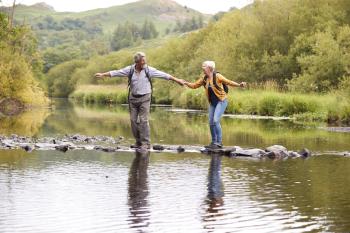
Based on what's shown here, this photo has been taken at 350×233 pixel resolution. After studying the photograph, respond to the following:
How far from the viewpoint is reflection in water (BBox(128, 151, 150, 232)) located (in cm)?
873

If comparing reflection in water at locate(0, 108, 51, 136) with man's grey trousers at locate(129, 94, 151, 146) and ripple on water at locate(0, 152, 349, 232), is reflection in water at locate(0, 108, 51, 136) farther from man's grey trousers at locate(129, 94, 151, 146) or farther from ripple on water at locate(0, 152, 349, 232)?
ripple on water at locate(0, 152, 349, 232)

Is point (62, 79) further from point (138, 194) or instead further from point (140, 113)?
point (138, 194)

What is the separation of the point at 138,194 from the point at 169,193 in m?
0.50

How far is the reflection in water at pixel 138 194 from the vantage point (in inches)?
344

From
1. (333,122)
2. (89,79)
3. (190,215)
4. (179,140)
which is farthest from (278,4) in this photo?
(89,79)

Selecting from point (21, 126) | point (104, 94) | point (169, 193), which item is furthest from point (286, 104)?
point (104, 94)

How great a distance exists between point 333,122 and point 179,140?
13.2 metres

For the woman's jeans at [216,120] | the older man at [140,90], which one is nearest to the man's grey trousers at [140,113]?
the older man at [140,90]

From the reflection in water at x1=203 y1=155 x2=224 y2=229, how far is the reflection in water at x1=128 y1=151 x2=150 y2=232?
790 mm

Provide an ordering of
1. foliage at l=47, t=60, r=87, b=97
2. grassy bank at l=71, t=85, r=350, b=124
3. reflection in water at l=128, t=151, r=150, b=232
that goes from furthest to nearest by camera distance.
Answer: foliage at l=47, t=60, r=87, b=97 → grassy bank at l=71, t=85, r=350, b=124 → reflection in water at l=128, t=151, r=150, b=232

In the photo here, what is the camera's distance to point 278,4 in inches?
2379

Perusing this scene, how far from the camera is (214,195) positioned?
1075 centimetres

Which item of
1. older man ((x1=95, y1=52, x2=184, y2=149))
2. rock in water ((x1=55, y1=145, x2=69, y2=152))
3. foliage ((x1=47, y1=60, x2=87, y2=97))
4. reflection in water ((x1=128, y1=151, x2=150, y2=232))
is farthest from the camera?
foliage ((x1=47, y1=60, x2=87, y2=97))

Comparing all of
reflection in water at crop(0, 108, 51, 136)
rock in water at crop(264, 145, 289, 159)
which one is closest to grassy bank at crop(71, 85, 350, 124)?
reflection in water at crop(0, 108, 51, 136)
